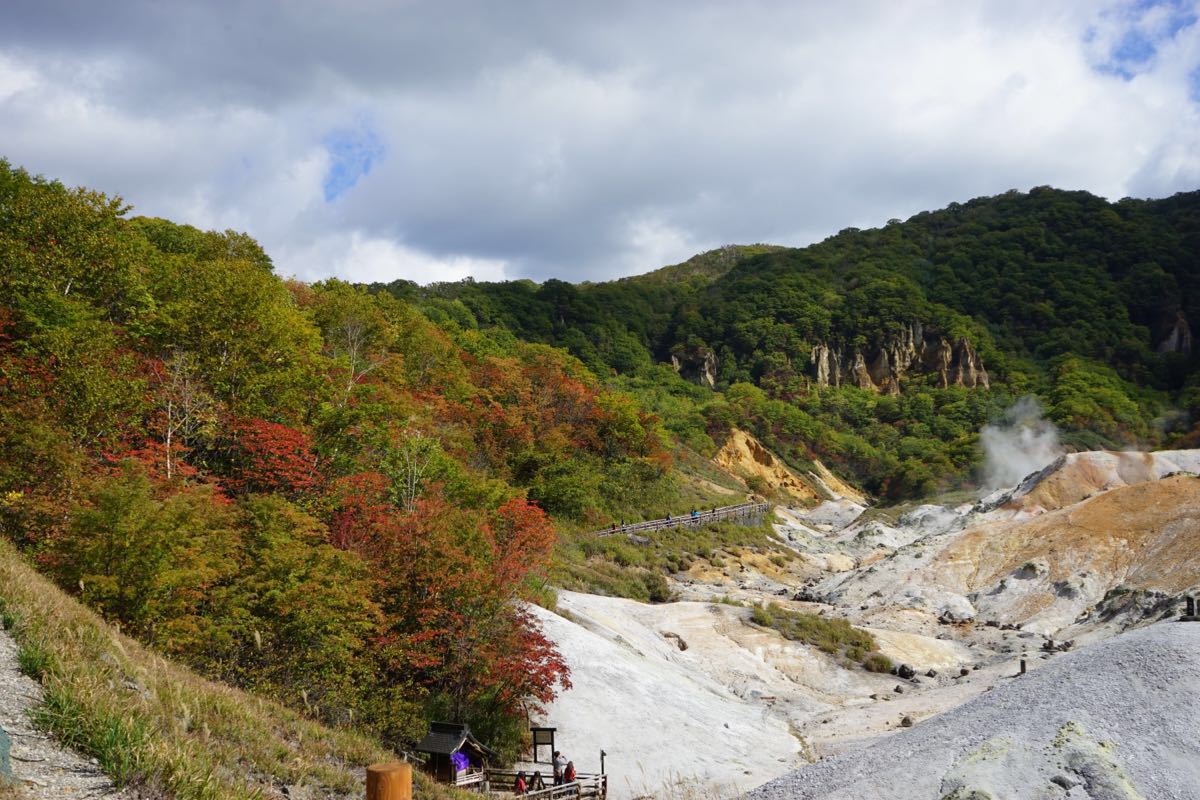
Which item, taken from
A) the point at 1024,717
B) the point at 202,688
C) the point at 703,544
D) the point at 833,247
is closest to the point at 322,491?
the point at 202,688

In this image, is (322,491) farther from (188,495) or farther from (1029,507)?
(1029,507)

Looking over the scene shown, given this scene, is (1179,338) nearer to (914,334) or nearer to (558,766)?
(914,334)

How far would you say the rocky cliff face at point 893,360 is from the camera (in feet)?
395

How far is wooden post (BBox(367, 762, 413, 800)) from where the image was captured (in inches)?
206

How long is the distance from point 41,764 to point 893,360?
128m

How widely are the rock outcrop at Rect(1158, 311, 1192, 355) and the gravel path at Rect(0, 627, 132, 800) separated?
15149 centimetres

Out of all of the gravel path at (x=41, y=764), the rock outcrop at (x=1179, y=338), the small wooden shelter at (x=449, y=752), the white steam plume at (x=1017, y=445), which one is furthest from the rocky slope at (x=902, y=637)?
the rock outcrop at (x=1179, y=338)

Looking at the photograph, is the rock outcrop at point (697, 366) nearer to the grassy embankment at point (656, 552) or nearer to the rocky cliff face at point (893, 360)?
the rocky cliff face at point (893, 360)

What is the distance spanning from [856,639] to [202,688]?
24.6 meters

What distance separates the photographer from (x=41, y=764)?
6539 millimetres

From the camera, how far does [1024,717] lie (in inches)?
458

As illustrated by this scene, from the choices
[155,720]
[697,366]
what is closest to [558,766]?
[155,720]

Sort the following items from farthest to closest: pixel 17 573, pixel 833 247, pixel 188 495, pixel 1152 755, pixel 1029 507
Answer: pixel 833 247, pixel 1029 507, pixel 188 495, pixel 17 573, pixel 1152 755

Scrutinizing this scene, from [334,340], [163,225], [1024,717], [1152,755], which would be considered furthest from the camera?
[163,225]
